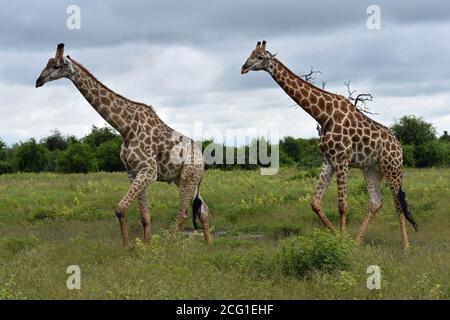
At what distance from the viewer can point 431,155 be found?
42.6 meters

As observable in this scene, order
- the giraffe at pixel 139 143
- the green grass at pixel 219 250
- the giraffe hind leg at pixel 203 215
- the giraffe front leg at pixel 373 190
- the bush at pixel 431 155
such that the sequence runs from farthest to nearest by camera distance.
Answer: the bush at pixel 431 155, the giraffe front leg at pixel 373 190, the giraffe hind leg at pixel 203 215, the giraffe at pixel 139 143, the green grass at pixel 219 250

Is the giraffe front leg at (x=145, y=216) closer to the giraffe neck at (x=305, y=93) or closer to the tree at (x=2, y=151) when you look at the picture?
the giraffe neck at (x=305, y=93)

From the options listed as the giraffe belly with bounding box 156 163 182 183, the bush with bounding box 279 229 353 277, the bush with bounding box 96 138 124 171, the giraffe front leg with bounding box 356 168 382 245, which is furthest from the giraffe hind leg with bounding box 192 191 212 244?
the bush with bounding box 96 138 124 171

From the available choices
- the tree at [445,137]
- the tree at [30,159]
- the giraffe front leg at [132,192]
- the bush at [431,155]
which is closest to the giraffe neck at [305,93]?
the giraffe front leg at [132,192]

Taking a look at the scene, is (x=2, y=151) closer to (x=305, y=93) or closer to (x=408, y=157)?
(x=408, y=157)

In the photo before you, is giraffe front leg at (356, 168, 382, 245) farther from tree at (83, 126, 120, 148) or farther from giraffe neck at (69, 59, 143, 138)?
tree at (83, 126, 120, 148)

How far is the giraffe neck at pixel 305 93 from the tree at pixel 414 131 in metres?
33.6

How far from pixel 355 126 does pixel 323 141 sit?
0.69 meters

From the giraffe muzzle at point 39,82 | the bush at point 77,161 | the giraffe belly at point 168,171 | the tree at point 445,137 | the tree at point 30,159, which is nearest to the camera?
the giraffe muzzle at point 39,82

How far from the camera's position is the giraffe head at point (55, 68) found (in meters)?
12.0

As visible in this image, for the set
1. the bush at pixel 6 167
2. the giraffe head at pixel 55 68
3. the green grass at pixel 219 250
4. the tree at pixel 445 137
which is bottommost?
the green grass at pixel 219 250

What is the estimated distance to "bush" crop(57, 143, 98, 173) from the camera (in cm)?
3994
